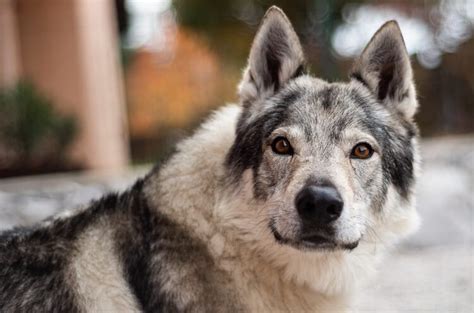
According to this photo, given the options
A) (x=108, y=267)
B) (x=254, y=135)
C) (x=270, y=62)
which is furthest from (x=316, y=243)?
(x=270, y=62)

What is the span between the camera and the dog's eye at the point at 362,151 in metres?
3.19

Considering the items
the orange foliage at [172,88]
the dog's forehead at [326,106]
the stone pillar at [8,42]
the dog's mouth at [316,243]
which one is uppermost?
the dog's forehead at [326,106]

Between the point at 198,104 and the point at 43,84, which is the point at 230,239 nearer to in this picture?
the point at 43,84

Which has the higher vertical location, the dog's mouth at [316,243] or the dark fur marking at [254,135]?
the dark fur marking at [254,135]

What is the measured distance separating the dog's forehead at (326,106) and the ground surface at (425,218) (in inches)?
94.0

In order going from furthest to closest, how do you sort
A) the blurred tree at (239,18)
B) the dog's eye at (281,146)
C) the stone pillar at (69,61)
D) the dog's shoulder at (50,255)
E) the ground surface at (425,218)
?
the blurred tree at (239,18) < the stone pillar at (69,61) < the ground surface at (425,218) < the dog's eye at (281,146) < the dog's shoulder at (50,255)

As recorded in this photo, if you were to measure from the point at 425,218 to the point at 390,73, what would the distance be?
4233 millimetres

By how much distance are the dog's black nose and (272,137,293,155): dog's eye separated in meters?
0.35

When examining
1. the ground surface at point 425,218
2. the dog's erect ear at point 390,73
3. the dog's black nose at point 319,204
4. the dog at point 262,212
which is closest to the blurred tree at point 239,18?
the ground surface at point 425,218

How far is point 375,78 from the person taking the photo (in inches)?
142

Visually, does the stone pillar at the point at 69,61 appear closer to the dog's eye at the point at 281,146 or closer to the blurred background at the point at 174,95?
the blurred background at the point at 174,95

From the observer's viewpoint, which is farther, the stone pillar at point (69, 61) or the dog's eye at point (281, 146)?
the stone pillar at point (69, 61)

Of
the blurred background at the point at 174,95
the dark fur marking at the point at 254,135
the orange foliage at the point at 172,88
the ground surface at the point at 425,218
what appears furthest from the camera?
the orange foliage at the point at 172,88

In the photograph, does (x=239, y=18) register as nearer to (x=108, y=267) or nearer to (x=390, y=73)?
(x=390, y=73)
